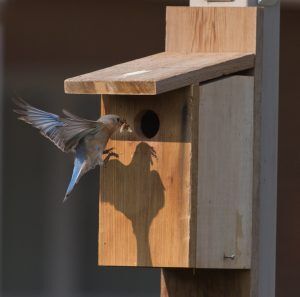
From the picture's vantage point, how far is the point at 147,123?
3664 mm

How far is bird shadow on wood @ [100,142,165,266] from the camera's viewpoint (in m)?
3.55

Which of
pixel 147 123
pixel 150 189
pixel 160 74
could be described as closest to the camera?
pixel 160 74

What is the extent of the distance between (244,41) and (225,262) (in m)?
0.63

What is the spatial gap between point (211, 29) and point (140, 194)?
532 millimetres

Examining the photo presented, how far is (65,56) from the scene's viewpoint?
26.9 ft

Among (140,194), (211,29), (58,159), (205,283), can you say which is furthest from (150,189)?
(58,159)

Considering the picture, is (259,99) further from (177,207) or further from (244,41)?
(177,207)

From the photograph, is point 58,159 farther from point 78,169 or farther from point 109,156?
point 109,156

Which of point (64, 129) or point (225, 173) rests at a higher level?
point (64, 129)

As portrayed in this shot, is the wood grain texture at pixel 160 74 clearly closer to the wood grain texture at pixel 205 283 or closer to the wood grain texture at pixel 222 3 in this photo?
the wood grain texture at pixel 222 3

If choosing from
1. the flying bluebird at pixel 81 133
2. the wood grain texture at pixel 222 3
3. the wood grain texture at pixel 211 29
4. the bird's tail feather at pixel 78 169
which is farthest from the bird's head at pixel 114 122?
the wood grain texture at pixel 222 3

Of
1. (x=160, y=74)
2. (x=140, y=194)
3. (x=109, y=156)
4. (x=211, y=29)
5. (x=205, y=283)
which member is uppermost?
(x=211, y=29)

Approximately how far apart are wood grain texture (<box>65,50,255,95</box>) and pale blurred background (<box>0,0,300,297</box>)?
3833mm

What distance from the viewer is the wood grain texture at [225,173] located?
353cm
